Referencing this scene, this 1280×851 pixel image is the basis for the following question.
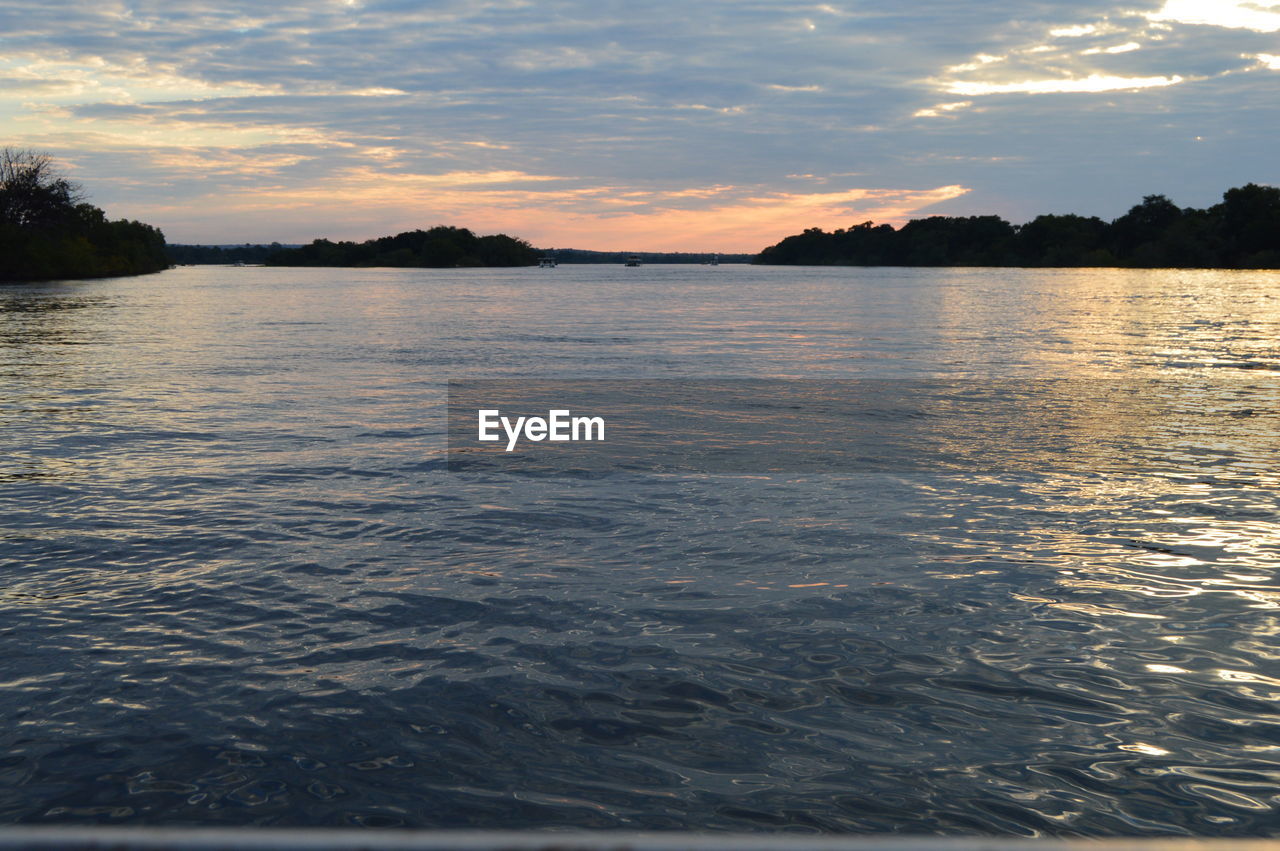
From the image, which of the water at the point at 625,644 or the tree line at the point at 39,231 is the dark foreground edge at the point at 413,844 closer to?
the water at the point at 625,644

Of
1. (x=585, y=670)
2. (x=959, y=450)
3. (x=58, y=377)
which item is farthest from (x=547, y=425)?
(x=58, y=377)

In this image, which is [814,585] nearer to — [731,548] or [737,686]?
[731,548]

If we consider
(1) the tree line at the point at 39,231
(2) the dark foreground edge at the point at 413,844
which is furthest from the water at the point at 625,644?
(1) the tree line at the point at 39,231

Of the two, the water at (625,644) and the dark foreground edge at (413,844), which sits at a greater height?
the dark foreground edge at (413,844)

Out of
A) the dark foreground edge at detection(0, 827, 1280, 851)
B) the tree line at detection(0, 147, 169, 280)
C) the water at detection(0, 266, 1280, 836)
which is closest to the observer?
the dark foreground edge at detection(0, 827, 1280, 851)

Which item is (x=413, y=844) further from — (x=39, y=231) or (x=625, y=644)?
(x=39, y=231)

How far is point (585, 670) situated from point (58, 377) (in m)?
25.5

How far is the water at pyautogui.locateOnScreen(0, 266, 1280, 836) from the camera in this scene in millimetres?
5789

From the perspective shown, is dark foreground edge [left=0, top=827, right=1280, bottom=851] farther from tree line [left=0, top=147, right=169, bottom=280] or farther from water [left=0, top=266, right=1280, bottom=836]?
tree line [left=0, top=147, right=169, bottom=280]

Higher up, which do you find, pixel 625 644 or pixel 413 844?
pixel 413 844

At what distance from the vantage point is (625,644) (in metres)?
8.02

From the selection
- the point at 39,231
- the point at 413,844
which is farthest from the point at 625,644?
the point at 39,231

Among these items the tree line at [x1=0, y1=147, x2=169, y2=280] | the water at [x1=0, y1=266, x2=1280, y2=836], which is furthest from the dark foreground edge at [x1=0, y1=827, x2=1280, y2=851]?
the tree line at [x1=0, y1=147, x2=169, y2=280]

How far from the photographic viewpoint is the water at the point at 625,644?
5789 millimetres
